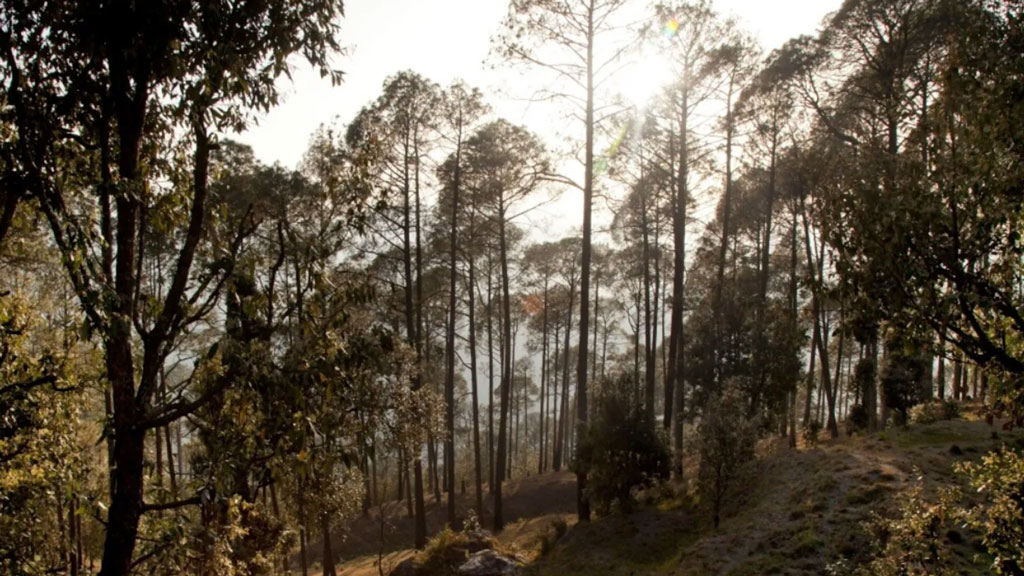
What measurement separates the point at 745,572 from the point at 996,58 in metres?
10.4

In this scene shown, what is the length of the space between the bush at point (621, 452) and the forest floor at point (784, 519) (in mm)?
849

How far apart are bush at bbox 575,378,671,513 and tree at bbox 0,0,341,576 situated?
661 inches

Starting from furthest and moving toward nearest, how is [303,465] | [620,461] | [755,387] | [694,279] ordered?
[694,279]
[755,387]
[620,461]
[303,465]

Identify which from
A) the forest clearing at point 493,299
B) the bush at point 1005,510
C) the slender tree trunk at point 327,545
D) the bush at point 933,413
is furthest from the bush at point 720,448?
the bush at point 1005,510

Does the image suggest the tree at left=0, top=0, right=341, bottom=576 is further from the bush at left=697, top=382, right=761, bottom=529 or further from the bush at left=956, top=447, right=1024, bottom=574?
the bush at left=697, top=382, right=761, bottom=529

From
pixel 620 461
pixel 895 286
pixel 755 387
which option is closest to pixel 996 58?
pixel 895 286

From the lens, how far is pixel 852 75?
2239 centimetres

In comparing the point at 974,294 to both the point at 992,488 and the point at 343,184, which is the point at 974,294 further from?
the point at 343,184

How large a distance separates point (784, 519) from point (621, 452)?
594cm

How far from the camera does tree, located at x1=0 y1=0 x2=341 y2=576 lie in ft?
12.0

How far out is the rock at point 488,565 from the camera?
55.0ft

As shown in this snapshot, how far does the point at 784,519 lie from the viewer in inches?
568

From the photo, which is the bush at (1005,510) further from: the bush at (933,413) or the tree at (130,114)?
the bush at (933,413)

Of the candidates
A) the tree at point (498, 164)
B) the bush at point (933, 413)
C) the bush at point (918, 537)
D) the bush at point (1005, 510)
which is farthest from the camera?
the tree at point (498, 164)
